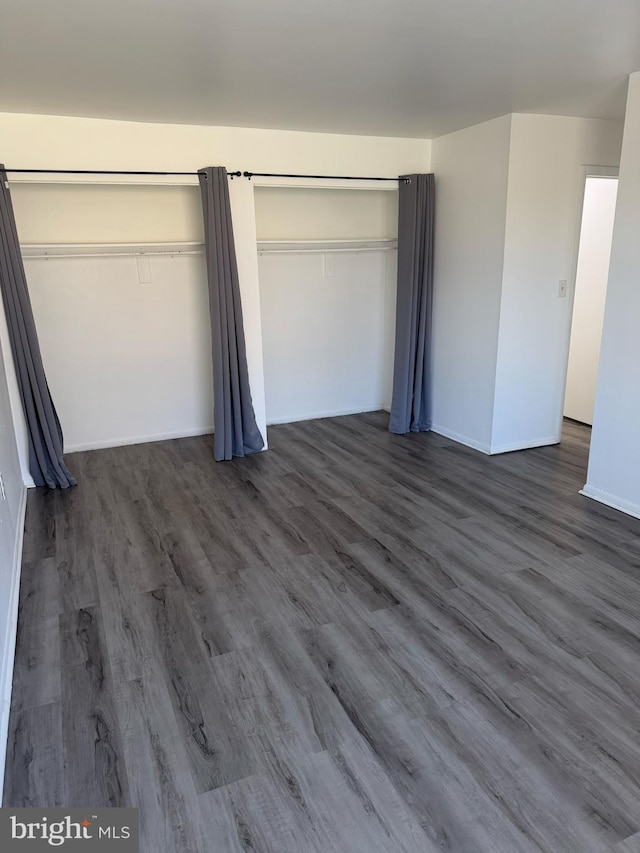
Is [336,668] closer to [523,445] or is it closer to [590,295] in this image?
[523,445]

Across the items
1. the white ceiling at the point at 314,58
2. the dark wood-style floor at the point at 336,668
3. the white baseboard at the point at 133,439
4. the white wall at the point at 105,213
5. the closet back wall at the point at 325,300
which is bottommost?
the dark wood-style floor at the point at 336,668

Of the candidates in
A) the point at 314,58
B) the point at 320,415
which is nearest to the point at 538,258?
the point at 314,58

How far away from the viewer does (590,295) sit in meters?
5.59

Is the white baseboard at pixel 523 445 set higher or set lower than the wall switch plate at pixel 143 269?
lower

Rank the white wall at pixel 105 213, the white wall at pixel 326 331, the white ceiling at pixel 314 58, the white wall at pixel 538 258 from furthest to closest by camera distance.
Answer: the white wall at pixel 326 331, the white wall at pixel 105 213, the white wall at pixel 538 258, the white ceiling at pixel 314 58

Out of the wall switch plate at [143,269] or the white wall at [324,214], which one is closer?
the wall switch plate at [143,269]

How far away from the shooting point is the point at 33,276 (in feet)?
14.9

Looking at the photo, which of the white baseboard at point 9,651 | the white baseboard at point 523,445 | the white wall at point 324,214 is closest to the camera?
the white baseboard at point 9,651

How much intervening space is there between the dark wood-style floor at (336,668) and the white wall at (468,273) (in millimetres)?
1119

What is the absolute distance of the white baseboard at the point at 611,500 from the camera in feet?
11.9

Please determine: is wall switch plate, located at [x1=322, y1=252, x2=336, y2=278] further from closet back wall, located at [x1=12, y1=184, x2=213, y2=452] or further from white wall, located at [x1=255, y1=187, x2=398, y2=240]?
closet back wall, located at [x1=12, y1=184, x2=213, y2=452]

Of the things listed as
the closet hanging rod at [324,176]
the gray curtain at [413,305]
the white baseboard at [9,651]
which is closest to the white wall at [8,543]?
the white baseboard at [9,651]

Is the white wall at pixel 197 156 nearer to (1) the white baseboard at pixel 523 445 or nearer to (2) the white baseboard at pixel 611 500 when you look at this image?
(1) the white baseboard at pixel 523 445

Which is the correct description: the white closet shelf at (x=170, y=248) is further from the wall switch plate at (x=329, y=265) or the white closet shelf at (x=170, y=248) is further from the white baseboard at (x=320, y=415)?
the white baseboard at (x=320, y=415)
